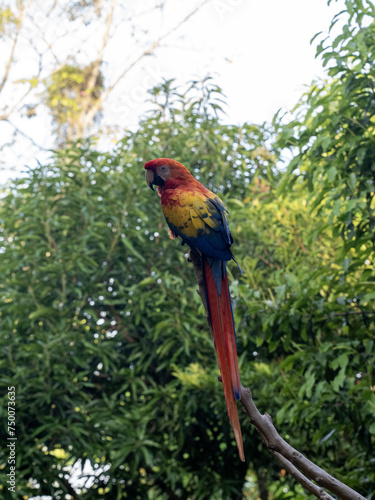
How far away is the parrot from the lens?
85cm

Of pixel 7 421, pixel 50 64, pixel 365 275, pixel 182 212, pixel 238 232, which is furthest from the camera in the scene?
pixel 50 64

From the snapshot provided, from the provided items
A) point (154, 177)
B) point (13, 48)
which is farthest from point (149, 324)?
point (13, 48)

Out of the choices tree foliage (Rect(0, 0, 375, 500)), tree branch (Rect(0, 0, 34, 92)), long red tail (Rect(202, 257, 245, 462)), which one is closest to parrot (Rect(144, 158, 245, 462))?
long red tail (Rect(202, 257, 245, 462))

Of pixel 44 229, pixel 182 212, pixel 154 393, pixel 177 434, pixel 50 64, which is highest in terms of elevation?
pixel 50 64

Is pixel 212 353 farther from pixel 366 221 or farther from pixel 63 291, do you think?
pixel 366 221

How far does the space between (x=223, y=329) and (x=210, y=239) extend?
0.22 m

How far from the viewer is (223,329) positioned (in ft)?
2.98

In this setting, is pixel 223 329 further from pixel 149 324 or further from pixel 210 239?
pixel 149 324

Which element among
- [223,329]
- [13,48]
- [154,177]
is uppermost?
[13,48]

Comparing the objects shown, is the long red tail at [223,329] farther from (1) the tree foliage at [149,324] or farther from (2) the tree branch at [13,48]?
(2) the tree branch at [13,48]

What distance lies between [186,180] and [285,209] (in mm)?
1393

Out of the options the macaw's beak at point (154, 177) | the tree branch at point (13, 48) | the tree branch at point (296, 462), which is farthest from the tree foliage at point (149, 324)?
the tree branch at point (13, 48)

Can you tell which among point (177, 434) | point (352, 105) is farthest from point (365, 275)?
point (177, 434)

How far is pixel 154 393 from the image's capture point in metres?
2.58
